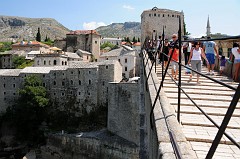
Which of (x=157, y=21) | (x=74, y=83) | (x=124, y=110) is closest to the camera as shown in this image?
(x=124, y=110)

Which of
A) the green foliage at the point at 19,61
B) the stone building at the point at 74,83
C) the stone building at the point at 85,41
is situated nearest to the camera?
the stone building at the point at 74,83

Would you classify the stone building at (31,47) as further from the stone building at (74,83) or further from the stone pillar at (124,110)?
the stone pillar at (124,110)

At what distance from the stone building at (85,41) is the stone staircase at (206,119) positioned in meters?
56.0

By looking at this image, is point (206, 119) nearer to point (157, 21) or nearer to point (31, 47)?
point (157, 21)

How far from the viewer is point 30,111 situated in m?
36.0

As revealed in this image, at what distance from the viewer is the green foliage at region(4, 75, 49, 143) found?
35.8m

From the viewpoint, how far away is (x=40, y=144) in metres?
35.4

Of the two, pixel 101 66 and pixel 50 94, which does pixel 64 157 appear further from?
pixel 101 66

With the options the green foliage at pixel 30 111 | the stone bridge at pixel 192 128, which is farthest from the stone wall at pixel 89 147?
the stone bridge at pixel 192 128

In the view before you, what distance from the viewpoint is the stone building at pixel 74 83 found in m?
35.1

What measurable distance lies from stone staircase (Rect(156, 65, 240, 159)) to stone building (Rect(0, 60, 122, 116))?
28015 millimetres

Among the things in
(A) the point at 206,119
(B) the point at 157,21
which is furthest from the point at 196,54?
(B) the point at 157,21

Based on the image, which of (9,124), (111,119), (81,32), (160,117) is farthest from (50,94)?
(160,117)

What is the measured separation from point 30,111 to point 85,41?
101ft
